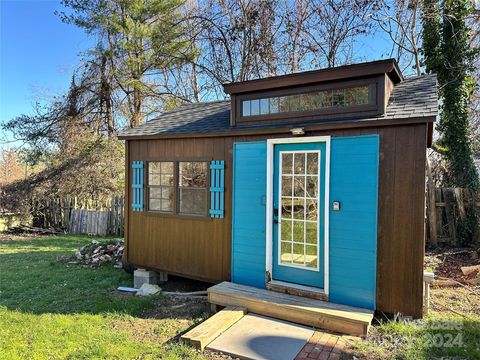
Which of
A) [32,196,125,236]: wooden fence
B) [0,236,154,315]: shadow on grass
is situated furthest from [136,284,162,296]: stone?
[32,196,125,236]: wooden fence

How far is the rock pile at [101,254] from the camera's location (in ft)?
22.7

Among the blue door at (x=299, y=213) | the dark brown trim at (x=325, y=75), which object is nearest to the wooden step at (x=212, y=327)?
the blue door at (x=299, y=213)

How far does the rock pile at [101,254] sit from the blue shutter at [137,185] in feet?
5.61

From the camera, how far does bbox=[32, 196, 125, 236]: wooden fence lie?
424 inches

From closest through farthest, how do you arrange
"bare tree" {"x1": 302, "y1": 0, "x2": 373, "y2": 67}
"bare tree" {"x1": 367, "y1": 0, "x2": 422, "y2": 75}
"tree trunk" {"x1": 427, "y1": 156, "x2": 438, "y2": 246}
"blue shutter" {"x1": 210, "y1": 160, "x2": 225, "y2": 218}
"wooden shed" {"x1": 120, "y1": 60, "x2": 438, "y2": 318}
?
"wooden shed" {"x1": 120, "y1": 60, "x2": 438, "y2": 318} → "blue shutter" {"x1": 210, "y1": 160, "x2": 225, "y2": 218} → "tree trunk" {"x1": 427, "y1": 156, "x2": 438, "y2": 246} → "bare tree" {"x1": 367, "y1": 0, "x2": 422, "y2": 75} → "bare tree" {"x1": 302, "y1": 0, "x2": 373, "y2": 67}

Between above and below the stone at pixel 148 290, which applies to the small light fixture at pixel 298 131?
above

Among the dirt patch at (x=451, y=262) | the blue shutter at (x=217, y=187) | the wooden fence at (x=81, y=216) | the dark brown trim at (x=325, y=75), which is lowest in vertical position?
the dirt patch at (x=451, y=262)

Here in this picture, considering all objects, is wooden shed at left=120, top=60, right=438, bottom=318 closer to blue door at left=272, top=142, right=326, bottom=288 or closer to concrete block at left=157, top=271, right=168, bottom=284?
blue door at left=272, top=142, right=326, bottom=288

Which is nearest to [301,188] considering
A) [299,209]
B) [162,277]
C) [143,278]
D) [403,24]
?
[299,209]

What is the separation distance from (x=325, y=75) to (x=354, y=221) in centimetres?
185

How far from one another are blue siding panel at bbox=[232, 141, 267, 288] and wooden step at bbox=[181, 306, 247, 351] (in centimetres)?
63

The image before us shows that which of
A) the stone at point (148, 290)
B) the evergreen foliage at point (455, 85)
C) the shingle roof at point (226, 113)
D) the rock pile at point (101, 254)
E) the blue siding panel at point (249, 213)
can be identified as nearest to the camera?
the shingle roof at point (226, 113)

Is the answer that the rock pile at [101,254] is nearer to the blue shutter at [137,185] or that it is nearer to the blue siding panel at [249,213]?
the blue shutter at [137,185]

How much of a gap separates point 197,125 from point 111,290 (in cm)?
296
